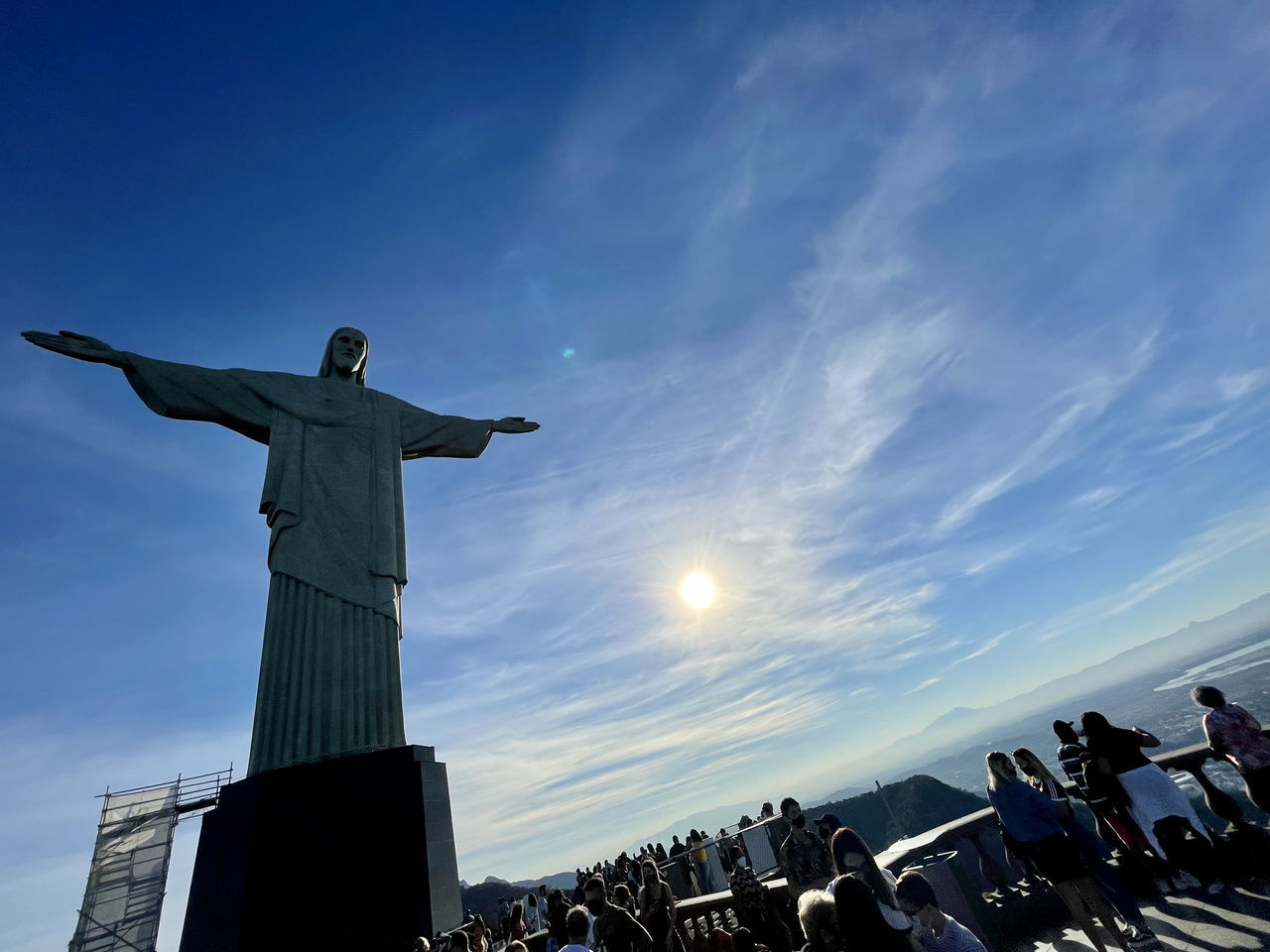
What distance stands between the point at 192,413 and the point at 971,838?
12.6 metres

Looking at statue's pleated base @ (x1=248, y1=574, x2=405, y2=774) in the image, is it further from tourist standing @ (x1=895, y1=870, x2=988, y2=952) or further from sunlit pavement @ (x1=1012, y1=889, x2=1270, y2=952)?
sunlit pavement @ (x1=1012, y1=889, x2=1270, y2=952)

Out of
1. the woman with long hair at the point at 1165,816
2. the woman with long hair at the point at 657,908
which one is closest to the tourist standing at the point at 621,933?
the woman with long hair at the point at 657,908

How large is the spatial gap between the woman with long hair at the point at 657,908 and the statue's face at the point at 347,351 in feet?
31.4

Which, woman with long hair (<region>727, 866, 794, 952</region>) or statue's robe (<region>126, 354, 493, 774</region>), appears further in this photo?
statue's robe (<region>126, 354, 493, 774</region>)

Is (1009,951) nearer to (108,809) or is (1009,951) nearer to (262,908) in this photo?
(262,908)

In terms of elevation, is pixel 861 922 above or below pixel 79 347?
below

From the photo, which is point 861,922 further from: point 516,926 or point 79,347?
point 79,347

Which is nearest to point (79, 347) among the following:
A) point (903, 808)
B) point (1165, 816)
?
point (1165, 816)

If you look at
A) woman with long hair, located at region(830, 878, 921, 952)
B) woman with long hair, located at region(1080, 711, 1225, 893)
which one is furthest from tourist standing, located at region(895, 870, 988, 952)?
woman with long hair, located at region(1080, 711, 1225, 893)

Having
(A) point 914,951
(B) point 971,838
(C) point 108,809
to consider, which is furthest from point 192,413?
(C) point 108,809

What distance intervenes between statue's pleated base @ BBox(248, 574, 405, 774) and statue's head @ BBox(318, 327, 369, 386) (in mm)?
4223

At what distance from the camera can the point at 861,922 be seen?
276 cm

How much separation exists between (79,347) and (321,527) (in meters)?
4.24

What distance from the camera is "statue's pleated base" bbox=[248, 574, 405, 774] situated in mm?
7516
